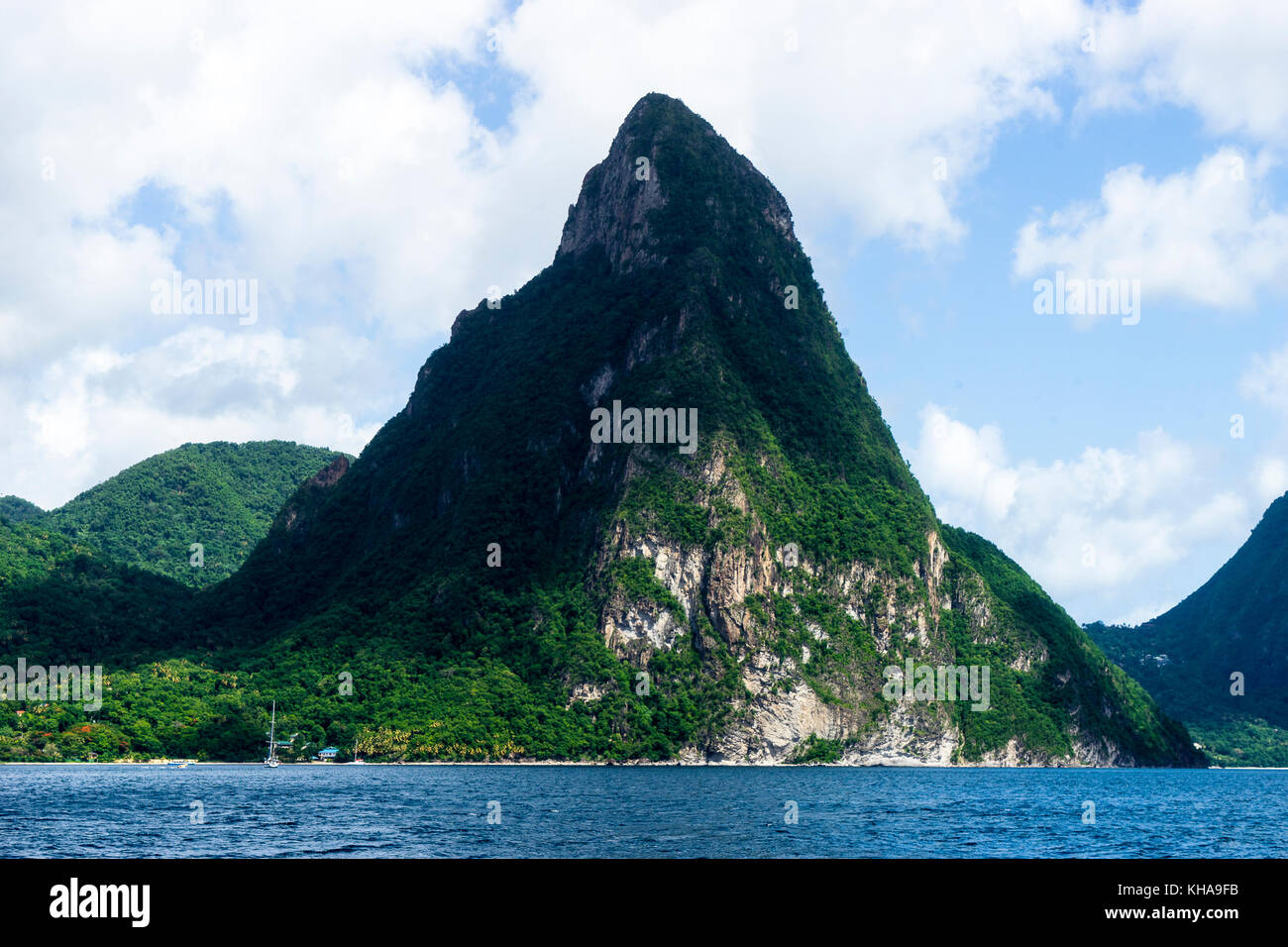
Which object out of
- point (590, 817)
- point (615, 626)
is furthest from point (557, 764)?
point (590, 817)

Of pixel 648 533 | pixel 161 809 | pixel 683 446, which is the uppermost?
pixel 683 446

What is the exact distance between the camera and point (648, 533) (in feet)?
545

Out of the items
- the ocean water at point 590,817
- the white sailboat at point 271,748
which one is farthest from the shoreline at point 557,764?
the ocean water at point 590,817

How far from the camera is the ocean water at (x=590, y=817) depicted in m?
48.8

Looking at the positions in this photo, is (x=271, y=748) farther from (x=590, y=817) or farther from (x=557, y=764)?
(x=590, y=817)

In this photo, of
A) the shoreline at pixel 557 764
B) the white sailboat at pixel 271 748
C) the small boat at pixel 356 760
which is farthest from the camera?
the small boat at pixel 356 760

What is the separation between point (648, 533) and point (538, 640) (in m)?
21.3

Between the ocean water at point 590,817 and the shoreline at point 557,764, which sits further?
the shoreline at point 557,764

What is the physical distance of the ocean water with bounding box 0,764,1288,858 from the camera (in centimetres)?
4881

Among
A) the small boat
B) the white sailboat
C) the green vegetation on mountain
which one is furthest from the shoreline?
the white sailboat

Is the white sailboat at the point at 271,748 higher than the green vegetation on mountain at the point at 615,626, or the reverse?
the green vegetation on mountain at the point at 615,626

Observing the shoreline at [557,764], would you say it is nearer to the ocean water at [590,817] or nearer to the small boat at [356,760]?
the small boat at [356,760]
